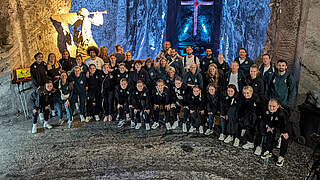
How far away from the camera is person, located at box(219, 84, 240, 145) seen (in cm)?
550

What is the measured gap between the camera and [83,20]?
9.11m

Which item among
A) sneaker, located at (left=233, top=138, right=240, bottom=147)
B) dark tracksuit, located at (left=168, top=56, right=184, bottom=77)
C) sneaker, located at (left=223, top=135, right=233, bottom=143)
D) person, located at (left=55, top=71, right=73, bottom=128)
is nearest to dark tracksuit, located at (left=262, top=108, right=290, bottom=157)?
sneaker, located at (left=233, top=138, right=240, bottom=147)

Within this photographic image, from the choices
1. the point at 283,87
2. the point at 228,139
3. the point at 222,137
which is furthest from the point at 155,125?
the point at 283,87

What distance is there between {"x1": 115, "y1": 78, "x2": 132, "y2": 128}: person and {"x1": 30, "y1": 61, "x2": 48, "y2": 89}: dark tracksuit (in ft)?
6.54

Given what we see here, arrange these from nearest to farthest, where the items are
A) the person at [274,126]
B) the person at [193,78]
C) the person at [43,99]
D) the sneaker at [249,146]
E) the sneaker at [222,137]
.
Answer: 1. the person at [274,126]
2. the sneaker at [249,146]
3. the sneaker at [222,137]
4. the person at [43,99]
5. the person at [193,78]

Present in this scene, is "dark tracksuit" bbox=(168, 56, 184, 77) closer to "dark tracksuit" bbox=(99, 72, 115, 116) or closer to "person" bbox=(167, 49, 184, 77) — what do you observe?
"person" bbox=(167, 49, 184, 77)

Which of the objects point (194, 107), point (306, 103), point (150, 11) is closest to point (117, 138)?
point (194, 107)

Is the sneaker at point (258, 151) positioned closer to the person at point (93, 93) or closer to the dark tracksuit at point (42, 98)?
the person at point (93, 93)

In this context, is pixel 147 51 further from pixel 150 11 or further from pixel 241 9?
pixel 241 9

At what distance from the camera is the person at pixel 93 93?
672cm

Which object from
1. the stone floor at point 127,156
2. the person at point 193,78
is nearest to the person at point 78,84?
the stone floor at point 127,156

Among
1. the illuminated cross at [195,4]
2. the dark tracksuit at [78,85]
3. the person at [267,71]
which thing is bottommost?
the dark tracksuit at [78,85]

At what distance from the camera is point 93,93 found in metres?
6.79

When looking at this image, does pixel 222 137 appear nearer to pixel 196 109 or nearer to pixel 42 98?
pixel 196 109
